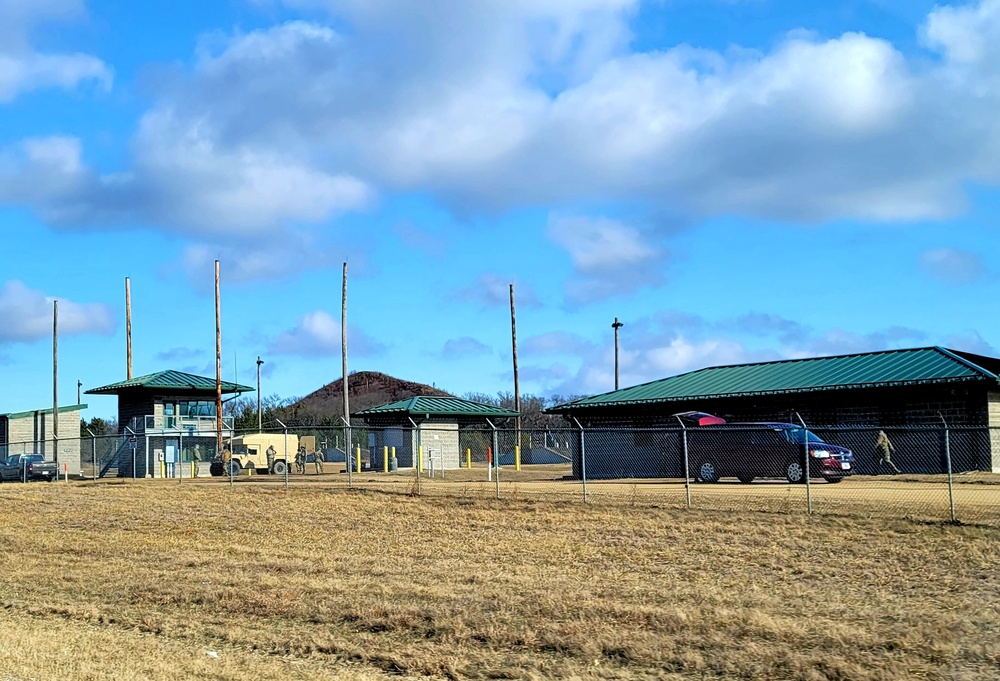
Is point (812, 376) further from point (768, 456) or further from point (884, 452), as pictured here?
point (768, 456)

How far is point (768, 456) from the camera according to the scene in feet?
86.3

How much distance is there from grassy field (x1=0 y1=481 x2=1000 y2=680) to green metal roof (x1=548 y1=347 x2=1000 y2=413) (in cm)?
1349

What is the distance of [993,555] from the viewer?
1440 centimetres

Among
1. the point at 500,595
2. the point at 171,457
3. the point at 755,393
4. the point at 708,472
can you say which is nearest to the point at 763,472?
the point at 708,472

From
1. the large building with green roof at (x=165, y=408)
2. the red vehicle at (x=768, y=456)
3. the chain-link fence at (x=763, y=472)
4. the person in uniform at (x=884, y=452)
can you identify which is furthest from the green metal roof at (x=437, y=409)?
the person in uniform at (x=884, y=452)

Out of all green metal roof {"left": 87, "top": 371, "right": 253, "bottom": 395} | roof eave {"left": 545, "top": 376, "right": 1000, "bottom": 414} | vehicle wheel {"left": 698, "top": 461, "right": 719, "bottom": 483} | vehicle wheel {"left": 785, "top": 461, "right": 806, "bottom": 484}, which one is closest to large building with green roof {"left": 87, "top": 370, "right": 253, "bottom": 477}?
green metal roof {"left": 87, "top": 371, "right": 253, "bottom": 395}

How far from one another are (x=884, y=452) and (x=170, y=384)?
31.2 m

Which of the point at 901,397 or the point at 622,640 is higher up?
the point at 901,397

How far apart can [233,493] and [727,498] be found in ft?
38.2

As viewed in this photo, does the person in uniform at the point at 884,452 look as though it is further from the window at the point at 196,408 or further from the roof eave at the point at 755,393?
the window at the point at 196,408

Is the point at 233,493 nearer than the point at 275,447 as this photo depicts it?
Yes

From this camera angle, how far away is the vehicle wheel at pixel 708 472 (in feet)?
89.8

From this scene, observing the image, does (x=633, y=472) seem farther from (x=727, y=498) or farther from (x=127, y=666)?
(x=127, y=666)

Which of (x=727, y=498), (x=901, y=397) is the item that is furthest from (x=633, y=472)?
(x=727, y=498)
